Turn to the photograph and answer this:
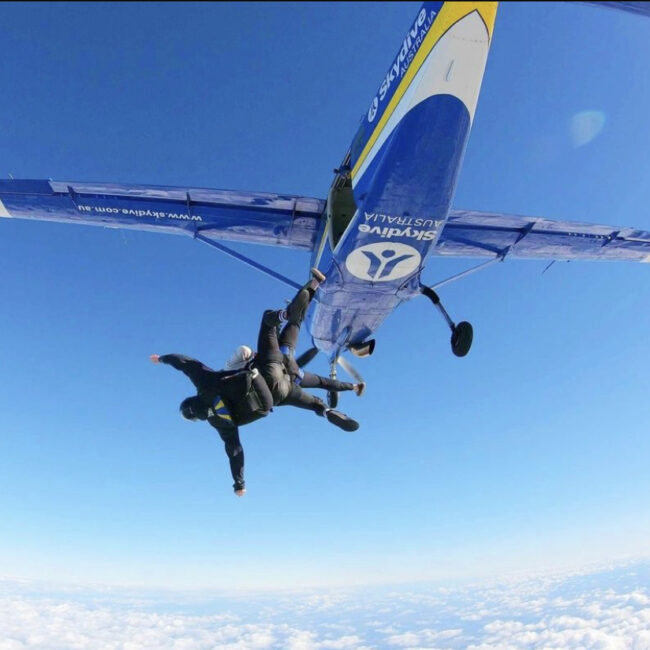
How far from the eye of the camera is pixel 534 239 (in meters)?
9.65

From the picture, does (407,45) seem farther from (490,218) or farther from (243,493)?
(243,493)

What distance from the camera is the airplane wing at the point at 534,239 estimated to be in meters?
8.99

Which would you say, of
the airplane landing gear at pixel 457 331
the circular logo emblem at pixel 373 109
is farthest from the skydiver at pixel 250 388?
the airplane landing gear at pixel 457 331

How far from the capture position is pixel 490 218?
887 centimetres

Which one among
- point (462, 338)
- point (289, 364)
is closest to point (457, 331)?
point (462, 338)

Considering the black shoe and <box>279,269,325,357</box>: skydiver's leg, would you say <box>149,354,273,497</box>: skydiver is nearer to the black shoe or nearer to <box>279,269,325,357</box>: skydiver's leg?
<box>279,269,325,357</box>: skydiver's leg

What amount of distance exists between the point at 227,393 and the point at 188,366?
2.25ft

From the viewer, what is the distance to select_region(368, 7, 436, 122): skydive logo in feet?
16.4

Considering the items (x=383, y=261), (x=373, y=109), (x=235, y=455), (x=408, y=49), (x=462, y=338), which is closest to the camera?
(x=408, y=49)

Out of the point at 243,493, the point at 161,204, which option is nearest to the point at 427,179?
the point at 243,493

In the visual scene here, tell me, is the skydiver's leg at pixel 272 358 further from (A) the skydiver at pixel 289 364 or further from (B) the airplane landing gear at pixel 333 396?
(B) the airplane landing gear at pixel 333 396

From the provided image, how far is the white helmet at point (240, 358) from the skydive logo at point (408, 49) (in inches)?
152

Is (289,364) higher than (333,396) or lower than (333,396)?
lower

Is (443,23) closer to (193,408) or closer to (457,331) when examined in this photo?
(457,331)
